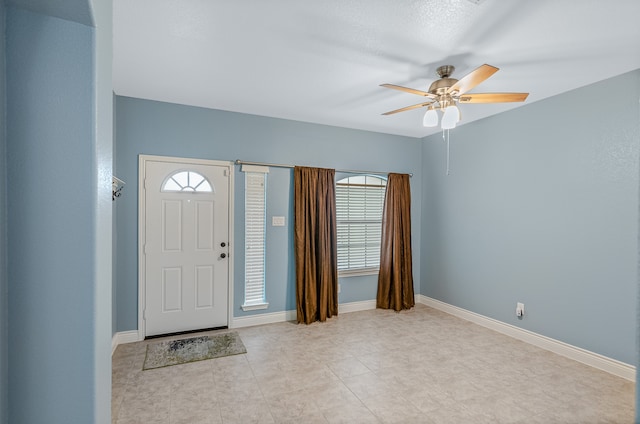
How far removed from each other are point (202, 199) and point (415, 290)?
137 inches

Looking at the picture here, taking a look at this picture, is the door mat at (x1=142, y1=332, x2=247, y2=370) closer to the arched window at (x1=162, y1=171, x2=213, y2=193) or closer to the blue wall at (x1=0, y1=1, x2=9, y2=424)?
the arched window at (x1=162, y1=171, x2=213, y2=193)

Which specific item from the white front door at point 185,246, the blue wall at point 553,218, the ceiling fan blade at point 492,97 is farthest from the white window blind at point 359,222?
the ceiling fan blade at point 492,97

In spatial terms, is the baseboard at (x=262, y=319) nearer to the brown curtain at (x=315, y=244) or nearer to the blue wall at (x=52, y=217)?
the brown curtain at (x=315, y=244)

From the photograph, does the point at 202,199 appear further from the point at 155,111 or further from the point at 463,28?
the point at 463,28

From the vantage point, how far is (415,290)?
201 inches

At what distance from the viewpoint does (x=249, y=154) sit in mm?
3986

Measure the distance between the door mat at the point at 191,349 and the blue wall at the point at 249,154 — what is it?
0.41 meters

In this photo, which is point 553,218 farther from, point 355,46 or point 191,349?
point 191,349

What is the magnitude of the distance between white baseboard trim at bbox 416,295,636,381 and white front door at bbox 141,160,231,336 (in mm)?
3099

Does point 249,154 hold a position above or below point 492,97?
below

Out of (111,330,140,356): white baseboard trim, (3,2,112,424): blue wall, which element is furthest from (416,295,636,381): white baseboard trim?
(111,330,140,356): white baseboard trim

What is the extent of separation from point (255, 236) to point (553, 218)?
130 inches

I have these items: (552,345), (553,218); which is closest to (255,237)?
(553,218)

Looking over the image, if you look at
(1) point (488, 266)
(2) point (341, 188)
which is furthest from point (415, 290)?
(2) point (341, 188)
